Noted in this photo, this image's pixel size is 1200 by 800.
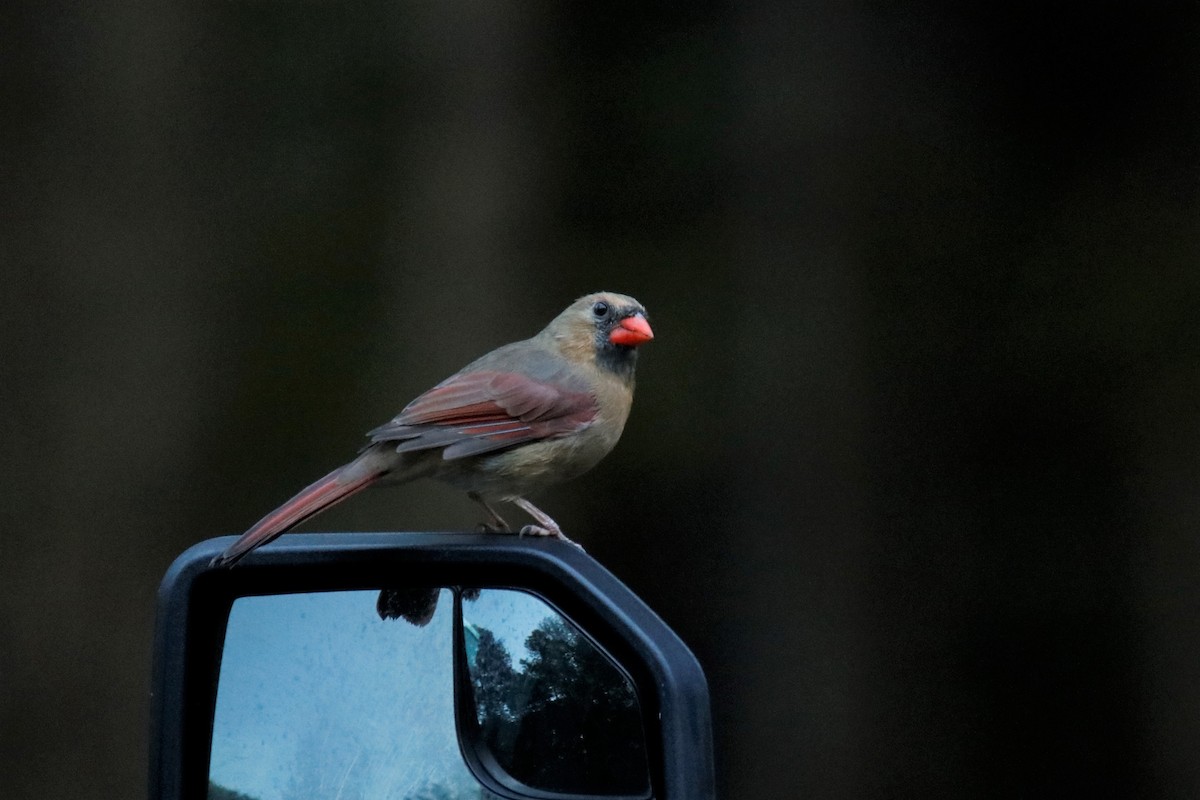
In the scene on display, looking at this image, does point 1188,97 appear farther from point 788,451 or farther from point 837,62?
point 788,451

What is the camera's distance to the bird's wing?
2.85 meters

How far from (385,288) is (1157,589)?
9.81 feet

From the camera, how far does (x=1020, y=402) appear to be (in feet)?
17.5

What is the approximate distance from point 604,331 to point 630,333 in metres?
0.08

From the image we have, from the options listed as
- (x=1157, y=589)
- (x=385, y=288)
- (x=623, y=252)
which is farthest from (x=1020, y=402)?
(x=385, y=288)

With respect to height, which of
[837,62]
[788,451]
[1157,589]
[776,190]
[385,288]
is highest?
[837,62]

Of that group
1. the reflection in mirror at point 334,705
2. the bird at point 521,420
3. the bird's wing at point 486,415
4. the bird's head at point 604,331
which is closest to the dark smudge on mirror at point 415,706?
the reflection in mirror at point 334,705

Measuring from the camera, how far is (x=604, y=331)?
3.52m

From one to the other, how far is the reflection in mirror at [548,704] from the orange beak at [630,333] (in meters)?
1.55

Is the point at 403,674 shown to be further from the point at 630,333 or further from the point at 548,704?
the point at 630,333

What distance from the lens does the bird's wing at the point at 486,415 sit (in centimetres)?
285

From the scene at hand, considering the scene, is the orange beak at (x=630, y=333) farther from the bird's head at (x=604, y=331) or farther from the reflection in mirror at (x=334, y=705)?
the reflection in mirror at (x=334, y=705)

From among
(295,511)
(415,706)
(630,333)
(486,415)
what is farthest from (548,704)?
(630,333)

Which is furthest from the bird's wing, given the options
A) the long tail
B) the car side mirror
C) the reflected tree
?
the reflected tree
